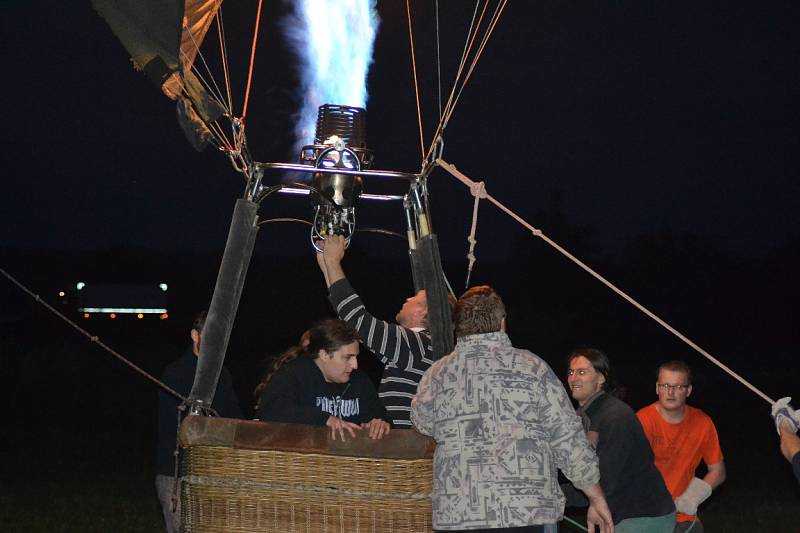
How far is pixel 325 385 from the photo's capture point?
357 centimetres

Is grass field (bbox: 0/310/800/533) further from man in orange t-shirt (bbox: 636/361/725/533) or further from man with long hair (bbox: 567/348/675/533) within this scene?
man with long hair (bbox: 567/348/675/533)

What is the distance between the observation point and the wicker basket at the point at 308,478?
288 cm

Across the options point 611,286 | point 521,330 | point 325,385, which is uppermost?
point 521,330

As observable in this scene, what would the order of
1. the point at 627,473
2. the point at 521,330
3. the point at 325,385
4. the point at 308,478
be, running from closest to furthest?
the point at 308,478, the point at 325,385, the point at 627,473, the point at 521,330

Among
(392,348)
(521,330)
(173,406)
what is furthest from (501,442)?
(521,330)

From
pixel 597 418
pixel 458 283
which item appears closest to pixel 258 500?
pixel 597 418

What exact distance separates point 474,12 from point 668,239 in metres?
28.6

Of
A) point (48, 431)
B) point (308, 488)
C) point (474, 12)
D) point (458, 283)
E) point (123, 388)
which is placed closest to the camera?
point (308, 488)

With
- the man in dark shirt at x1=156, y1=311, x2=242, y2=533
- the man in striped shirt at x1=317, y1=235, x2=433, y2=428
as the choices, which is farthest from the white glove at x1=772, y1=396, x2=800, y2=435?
the man in dark shirt at x1=156, y1=311, x2=242, y2=533

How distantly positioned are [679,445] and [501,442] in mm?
1485

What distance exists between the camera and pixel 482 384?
2943mm

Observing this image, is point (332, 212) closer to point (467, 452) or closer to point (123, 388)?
point (467, 452)

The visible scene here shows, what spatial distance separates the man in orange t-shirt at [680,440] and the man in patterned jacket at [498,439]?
47.9 inches

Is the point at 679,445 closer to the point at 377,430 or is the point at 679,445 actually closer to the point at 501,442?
the point at 501,442
